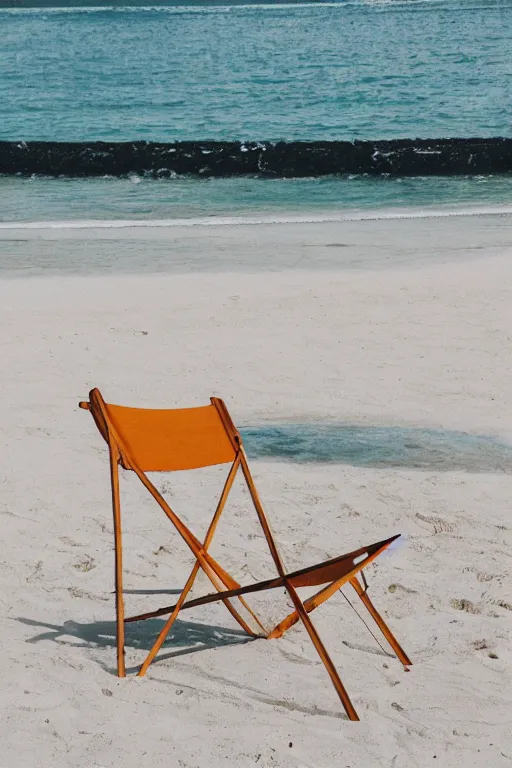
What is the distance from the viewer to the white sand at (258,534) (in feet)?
10.0

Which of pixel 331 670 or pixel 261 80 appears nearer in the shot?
pixel 331 670

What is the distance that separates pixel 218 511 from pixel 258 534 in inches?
31.4

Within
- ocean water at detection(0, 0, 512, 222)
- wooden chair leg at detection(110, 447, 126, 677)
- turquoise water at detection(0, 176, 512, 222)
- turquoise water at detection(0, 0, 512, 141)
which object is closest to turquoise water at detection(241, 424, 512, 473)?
wooden chair leg at detection(110, 447, 126, 677)

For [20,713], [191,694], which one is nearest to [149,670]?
[191,694]

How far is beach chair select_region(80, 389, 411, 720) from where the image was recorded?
313 centimetres

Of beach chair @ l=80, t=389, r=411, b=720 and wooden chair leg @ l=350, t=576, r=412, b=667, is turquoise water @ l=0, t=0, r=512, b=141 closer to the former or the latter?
beach chair @ l=80, t=389, r=411, b=720

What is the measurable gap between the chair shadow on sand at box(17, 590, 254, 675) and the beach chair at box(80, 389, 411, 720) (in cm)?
7

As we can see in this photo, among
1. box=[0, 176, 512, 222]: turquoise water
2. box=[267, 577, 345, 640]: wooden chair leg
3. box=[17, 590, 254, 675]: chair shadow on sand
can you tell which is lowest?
box=[0, 176, 512, 222]: turquoise water

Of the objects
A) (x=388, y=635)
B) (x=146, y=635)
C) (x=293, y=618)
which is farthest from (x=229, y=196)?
(x=388, y=635)

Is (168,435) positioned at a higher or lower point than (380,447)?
higher

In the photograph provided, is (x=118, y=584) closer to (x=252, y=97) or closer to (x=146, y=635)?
(x=146, y=635)

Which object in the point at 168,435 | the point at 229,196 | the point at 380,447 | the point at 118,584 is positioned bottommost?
the point at 229,196

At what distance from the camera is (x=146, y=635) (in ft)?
12.0

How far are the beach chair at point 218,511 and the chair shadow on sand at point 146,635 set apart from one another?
0.07 meters
